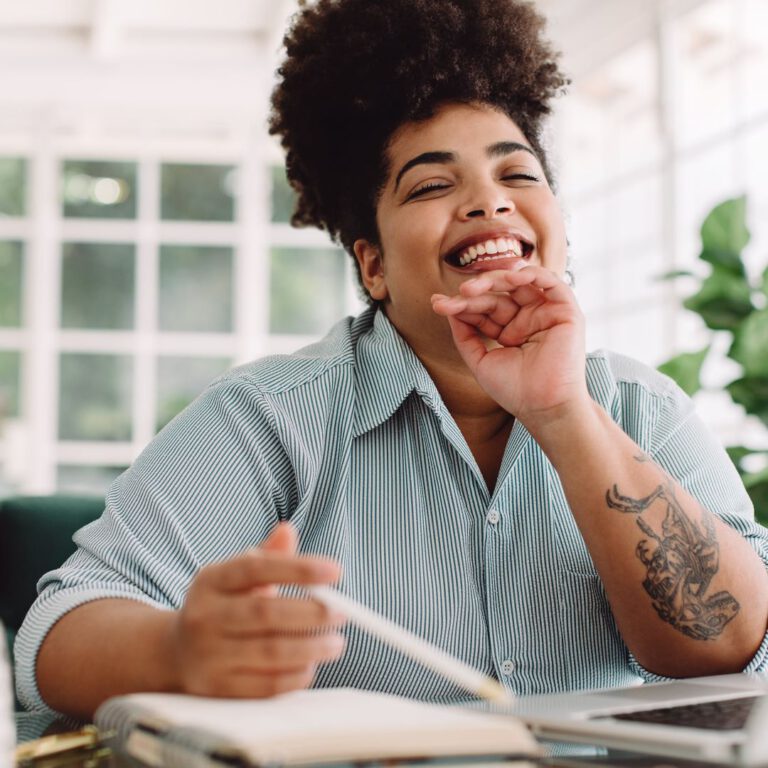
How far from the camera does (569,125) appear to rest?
573cm

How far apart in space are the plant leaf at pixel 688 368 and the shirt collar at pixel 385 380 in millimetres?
1393

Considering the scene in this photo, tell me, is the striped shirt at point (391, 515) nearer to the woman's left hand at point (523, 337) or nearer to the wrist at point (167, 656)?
the woman's left hand at point (523, 337)

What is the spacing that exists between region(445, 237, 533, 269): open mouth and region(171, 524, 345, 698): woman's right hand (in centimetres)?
71

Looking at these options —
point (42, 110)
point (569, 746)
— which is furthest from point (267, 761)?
point (42, 110)

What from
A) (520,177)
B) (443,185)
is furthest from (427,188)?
(520,177)

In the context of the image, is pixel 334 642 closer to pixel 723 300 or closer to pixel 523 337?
pixel 523 337

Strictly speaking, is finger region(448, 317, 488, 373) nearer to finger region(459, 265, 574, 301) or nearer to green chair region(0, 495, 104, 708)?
finger region(459, 265, 574, 301)

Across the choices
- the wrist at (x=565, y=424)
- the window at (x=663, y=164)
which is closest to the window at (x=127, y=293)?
the window at (x=663, y=164)

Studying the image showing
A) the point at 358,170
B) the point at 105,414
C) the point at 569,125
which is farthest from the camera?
the point at 105,414

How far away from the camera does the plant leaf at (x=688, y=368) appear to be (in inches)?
103

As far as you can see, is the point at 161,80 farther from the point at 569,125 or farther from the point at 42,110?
the point at 569,125

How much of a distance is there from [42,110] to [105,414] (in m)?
2.08

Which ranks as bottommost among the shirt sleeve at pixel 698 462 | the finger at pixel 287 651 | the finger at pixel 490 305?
the finger at pixel 287 651

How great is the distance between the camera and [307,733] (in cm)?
56
